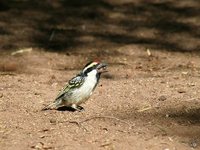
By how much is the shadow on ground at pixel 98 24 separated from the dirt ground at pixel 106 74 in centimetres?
2

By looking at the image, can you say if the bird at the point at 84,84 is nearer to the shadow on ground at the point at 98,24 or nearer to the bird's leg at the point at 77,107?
the bird's leg at the point at 77,107

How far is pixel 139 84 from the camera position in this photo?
34.1ft

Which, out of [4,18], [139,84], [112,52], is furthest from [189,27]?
[139,84]

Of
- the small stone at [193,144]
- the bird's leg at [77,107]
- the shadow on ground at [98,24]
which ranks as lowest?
the shadow on ground at [98,24]

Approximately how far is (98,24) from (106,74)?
14.9 ft

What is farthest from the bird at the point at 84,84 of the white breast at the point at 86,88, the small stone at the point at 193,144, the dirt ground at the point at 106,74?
the small stone at the point at 193,144

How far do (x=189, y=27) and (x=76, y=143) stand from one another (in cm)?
904

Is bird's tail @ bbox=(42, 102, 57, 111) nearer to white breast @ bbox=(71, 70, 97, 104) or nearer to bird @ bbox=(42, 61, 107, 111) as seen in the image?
bird @ bbox=(42, 61, 107, 111)

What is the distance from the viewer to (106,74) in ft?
39.3

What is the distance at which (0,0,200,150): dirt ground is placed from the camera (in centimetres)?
762

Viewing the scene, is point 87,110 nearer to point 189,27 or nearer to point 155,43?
point 155,43

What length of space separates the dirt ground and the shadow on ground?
0.02 metres

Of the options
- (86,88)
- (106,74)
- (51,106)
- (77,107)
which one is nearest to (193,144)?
(86,88)

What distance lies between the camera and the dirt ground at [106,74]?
762 cm
